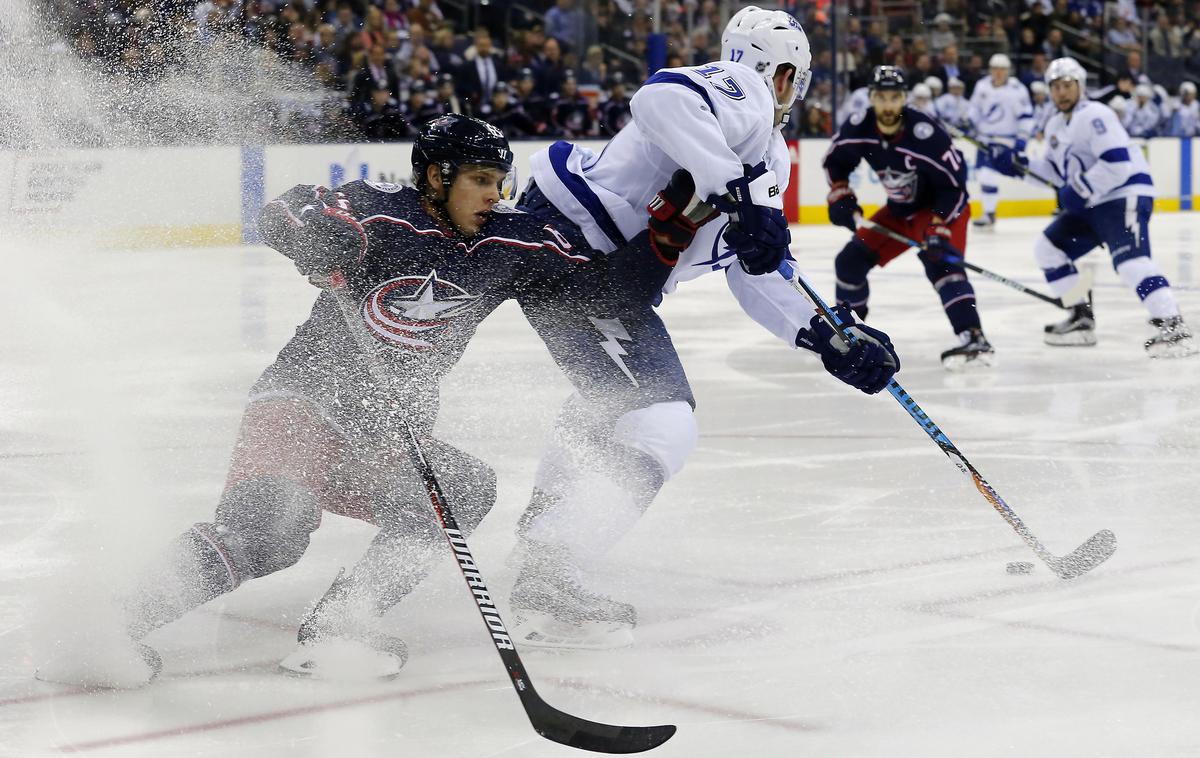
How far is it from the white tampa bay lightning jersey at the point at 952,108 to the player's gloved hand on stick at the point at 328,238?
11838mm

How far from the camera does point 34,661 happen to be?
7.31 feet

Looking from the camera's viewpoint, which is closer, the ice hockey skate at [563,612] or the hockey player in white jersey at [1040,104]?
the ice hockey skate at [563,612]

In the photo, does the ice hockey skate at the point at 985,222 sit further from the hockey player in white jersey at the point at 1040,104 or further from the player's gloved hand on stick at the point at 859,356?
the player's gloved hand on stick at the point at 859,356

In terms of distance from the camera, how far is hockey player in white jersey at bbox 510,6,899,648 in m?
2.40

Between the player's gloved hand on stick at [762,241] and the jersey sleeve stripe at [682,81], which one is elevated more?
the jersey sleeve stripe at [682,81]

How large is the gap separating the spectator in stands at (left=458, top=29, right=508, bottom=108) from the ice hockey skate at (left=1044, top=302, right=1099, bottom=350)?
5.58m

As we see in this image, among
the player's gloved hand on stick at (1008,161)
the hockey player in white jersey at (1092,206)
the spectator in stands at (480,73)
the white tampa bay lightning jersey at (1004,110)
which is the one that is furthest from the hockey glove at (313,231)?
the white tampa bay lightning jersey at (1004,110)

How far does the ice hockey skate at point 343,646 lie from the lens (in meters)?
2.19

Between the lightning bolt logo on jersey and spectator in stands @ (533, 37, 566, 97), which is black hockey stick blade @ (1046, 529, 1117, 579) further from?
spectator in stands @ (533, 37, 566, 97)

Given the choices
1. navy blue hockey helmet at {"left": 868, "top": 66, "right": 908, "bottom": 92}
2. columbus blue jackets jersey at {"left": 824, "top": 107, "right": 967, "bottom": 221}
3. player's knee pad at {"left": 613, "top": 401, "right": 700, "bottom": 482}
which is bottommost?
columbus blue jackets jersey at {"left": 824, "top": 107, "right": 967, "bottom": 221}

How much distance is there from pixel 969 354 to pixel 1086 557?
275cm

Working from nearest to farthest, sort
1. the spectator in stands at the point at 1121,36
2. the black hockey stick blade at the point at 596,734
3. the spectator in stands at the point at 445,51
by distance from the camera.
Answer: the black hockey stick blade at the point at 596,734
the spectator in stands at the point at 445,51
the spectator in stands at the point at 1121,36

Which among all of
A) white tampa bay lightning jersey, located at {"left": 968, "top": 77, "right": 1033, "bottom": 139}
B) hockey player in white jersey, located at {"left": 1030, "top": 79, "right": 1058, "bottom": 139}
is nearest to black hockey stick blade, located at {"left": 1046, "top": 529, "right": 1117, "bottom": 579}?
white tampa bay lightning jersey, located at {"left": 968, "top": 77, "right": 1033, "bottom": 139}

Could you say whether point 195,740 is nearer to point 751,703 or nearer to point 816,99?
point 751,703
